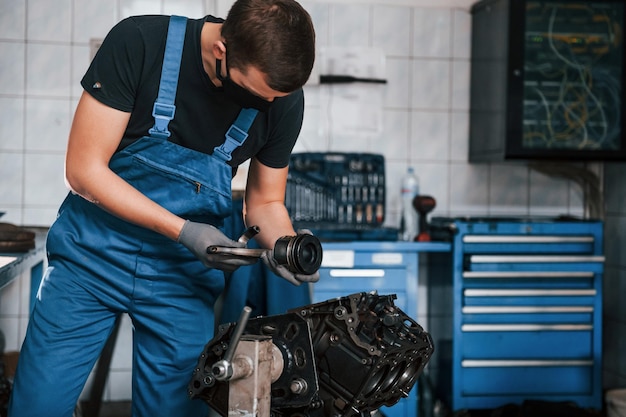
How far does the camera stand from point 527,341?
364 cm

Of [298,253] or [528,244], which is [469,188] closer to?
[528,244]

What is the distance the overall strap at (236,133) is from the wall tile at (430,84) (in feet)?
7.95

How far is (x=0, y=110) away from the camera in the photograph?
3.84 metres

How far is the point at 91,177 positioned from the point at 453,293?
7.42 ft

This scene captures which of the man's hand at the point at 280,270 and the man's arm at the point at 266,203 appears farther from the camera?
the man's arm at the point at 266,203

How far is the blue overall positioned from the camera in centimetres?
175

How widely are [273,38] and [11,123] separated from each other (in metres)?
2.69

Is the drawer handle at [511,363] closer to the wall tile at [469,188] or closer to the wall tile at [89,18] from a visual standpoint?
the wall tile at [469,188]

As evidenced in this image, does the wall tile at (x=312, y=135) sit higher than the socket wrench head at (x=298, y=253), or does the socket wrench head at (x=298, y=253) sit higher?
the wall tile at (x=312, y=135)

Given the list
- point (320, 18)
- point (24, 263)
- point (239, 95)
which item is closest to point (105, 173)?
point (239, 95)

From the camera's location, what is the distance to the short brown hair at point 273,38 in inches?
61.2

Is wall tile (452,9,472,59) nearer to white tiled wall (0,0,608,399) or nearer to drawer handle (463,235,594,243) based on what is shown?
white tiled wall (0,0,608,399)

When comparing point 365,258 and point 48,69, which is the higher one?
point 48,69

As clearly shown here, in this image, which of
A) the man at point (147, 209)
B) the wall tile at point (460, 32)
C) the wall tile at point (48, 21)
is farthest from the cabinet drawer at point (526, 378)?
the wall tile at point (48, 21)
